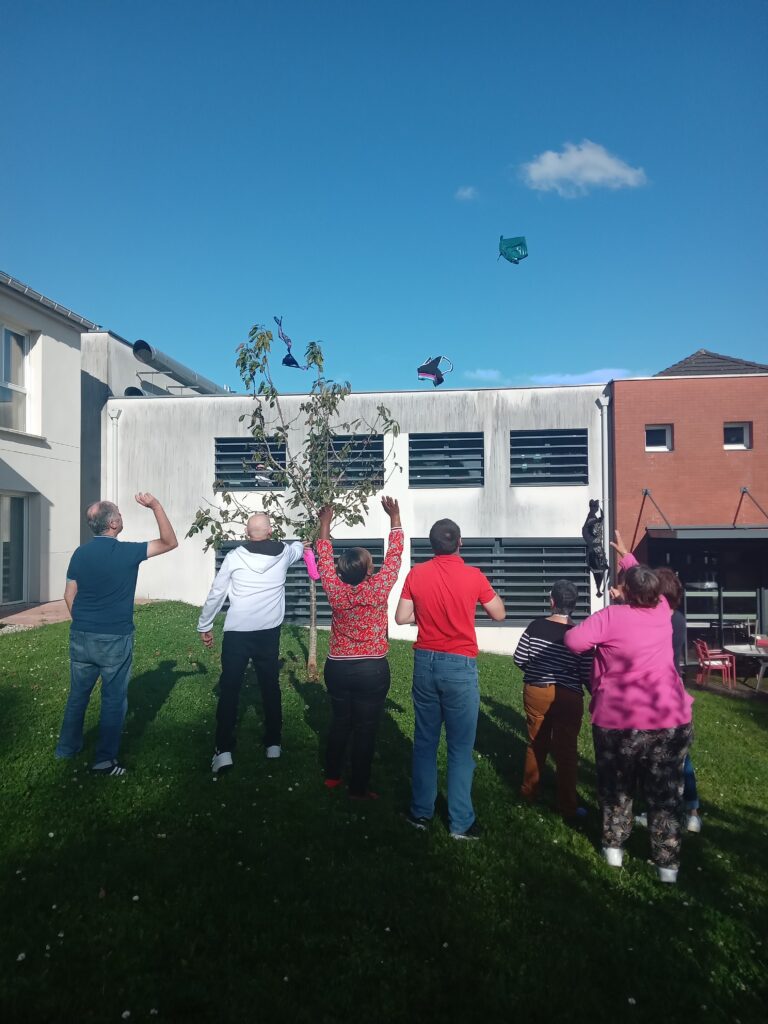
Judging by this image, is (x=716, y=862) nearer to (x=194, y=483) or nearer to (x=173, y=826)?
(x=173, y=826)

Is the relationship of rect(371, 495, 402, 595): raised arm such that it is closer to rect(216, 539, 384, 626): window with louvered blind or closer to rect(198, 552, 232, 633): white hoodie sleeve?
rect(198, 552, 232, 633): white hoodie sleeve

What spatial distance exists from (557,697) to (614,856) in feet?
3.38

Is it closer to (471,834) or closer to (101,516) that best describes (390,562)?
(471,834)

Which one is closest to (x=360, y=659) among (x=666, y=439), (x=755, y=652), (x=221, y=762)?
(x=221, y=762)

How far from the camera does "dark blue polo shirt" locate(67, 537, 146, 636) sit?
15.0ft

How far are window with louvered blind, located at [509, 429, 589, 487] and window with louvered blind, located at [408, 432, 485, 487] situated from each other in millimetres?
851

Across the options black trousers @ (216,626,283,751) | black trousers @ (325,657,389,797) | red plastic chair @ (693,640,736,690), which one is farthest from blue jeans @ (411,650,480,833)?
red plastic chair @ (693,640,736,690)

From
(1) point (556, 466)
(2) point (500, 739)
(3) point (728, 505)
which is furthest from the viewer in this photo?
(1) point (556, 466)

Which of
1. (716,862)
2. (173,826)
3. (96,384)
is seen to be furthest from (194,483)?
(716,862)

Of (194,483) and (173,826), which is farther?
(194,483)

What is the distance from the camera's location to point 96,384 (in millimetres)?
17406

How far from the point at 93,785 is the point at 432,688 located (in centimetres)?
238

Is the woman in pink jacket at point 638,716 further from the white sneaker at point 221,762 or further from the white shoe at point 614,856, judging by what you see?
the white sneaker at point 221,762

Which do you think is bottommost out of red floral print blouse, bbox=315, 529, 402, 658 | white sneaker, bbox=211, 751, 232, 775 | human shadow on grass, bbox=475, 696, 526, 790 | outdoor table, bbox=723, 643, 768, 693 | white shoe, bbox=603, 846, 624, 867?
outdoor table, bbox=723, 643, 768, 693
